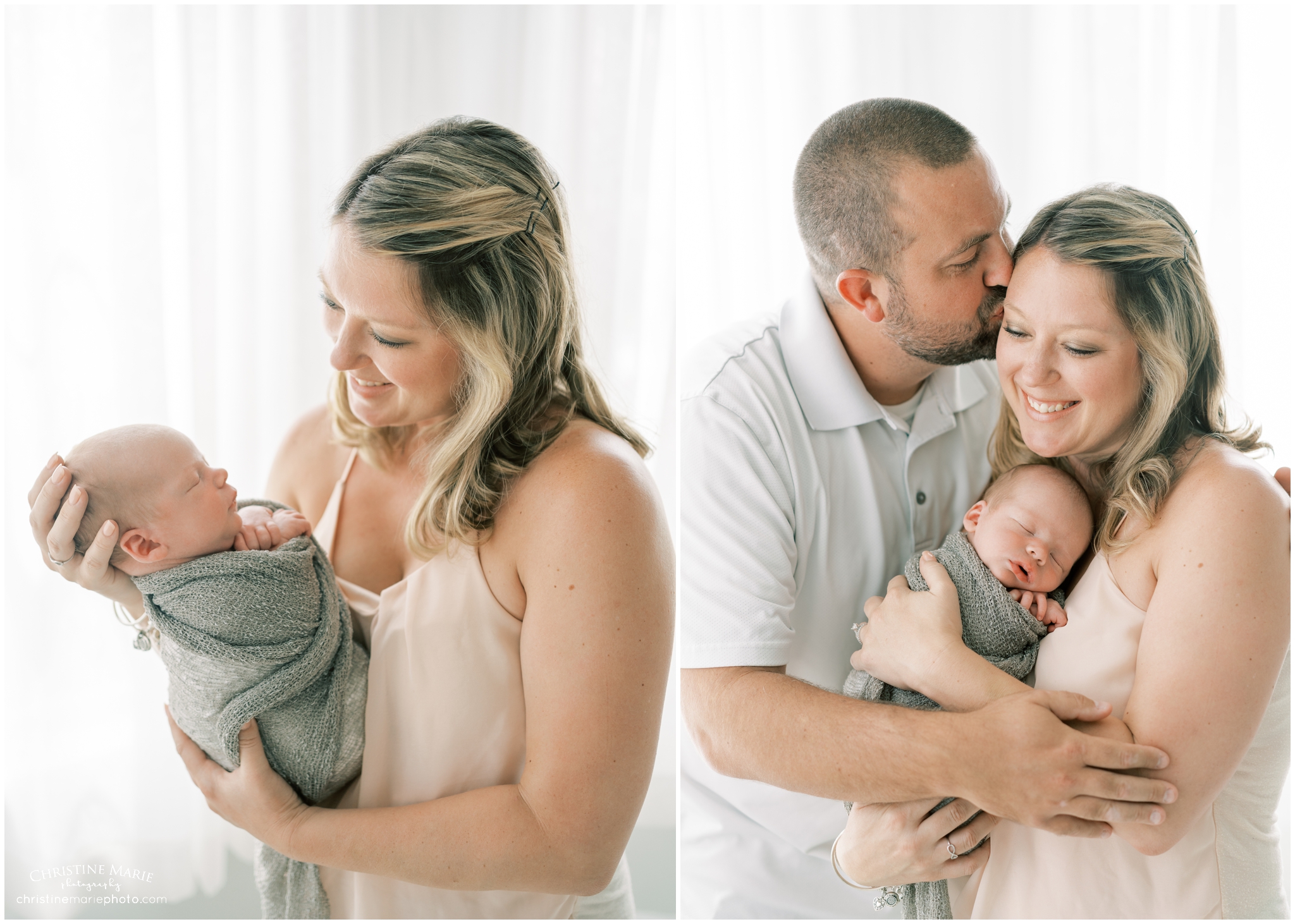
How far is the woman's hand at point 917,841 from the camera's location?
135cm

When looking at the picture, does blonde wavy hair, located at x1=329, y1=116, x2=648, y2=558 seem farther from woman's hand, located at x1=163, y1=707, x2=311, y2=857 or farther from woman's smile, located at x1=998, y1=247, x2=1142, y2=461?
woman's smile, located at x1=998, y1=247, x2=1142, y2=461

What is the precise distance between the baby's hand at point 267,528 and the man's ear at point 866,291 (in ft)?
3.61

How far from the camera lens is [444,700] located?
137 cm

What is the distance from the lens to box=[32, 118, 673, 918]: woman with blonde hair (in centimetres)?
128

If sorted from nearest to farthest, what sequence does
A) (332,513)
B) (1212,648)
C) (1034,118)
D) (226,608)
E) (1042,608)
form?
(1212,648) < (226,608) < (1042,608) < (332,513) < (1034,118)

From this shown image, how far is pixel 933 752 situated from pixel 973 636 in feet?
0.76

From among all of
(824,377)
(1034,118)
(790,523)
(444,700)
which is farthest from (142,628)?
(1034,118)

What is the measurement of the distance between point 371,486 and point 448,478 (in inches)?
14.1

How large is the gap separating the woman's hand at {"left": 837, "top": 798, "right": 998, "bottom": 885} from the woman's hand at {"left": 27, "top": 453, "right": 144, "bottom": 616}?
A: 128 centimetres

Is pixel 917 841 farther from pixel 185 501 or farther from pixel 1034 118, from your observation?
pixel 1034 118

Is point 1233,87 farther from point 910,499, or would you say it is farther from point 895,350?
point 910,499

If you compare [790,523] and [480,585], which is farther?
[790,523]

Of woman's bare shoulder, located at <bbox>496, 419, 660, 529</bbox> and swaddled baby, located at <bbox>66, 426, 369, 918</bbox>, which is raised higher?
woman's bare shoulder, located at <bbox>496, 419, 660, 529</bbox>

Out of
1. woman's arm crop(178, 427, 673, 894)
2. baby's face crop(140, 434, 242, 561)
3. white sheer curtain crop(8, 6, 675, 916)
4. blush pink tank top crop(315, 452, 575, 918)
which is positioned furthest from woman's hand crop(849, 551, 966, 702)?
baby's face crop(140, 434, 242, 561)
